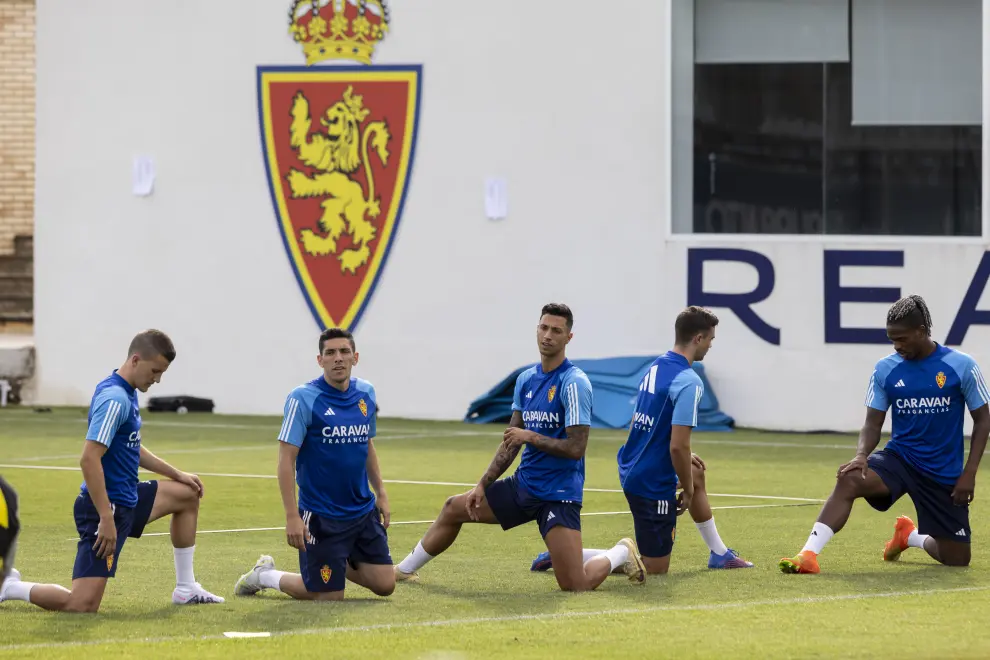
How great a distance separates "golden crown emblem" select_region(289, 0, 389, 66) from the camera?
22188mm

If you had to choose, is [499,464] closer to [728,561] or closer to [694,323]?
[694,323]

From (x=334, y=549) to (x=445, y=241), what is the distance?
14007mm

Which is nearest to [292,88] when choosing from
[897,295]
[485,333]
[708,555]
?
[485,333]

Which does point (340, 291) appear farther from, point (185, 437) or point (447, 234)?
point (185, 437)

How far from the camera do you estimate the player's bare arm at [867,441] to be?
9.24 m

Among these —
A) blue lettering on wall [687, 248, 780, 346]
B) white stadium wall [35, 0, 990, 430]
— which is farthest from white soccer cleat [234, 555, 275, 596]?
white stadium wall [35, 0, 990, 430]

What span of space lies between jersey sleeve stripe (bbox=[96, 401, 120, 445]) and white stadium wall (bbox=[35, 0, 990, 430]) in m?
14.1

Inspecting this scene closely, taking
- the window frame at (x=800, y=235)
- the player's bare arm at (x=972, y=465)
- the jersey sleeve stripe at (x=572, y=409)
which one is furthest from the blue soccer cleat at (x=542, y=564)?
the window frame at (x=800, y=235)

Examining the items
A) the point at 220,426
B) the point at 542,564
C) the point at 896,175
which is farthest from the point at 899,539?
the point at 220,426

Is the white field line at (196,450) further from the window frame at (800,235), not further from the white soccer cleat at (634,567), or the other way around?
the white soccer cleat at (634,567)

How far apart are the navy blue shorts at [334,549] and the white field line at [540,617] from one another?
80 centimetres

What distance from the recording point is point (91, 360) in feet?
76.5

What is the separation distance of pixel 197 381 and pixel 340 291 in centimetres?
244

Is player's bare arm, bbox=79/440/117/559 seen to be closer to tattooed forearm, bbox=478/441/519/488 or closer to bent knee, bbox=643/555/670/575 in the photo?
tattooed forearm, bbox=478/441/519/488
